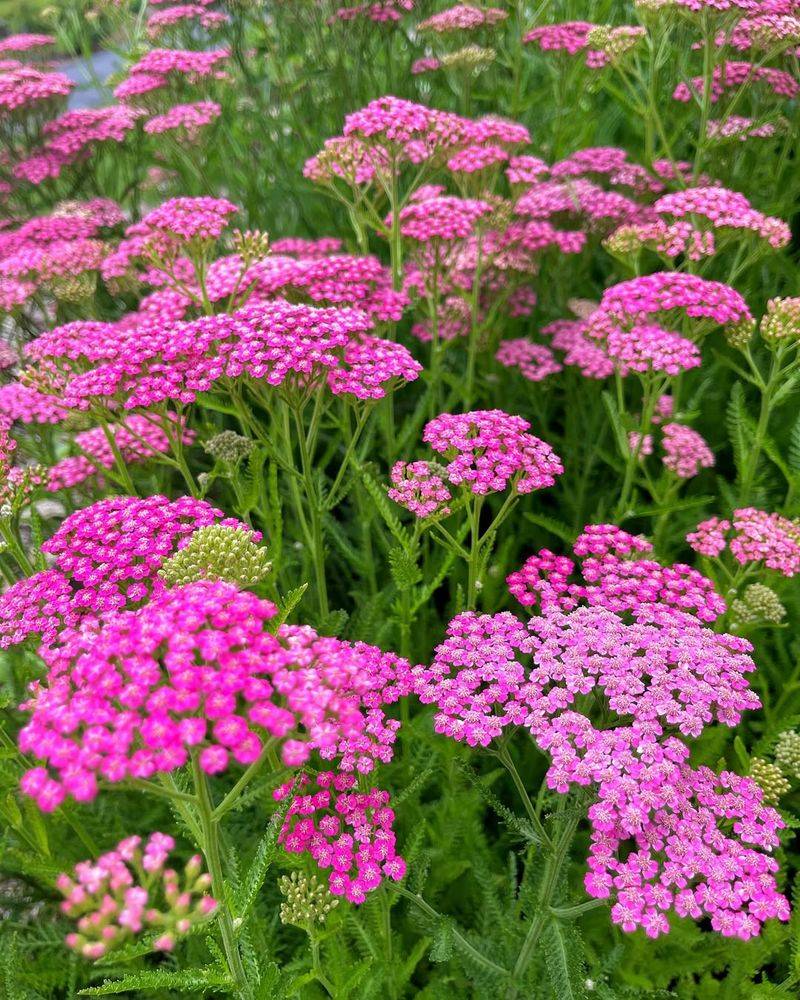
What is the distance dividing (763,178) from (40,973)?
18.7ft

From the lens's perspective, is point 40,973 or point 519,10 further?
point 519,10

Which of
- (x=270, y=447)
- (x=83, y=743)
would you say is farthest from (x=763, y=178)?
(x=83, y=743)

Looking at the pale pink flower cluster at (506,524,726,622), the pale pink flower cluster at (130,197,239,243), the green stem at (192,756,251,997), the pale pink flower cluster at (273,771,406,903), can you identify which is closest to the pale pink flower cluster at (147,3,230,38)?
the pale pink flower cluster at (130,197,239,243)

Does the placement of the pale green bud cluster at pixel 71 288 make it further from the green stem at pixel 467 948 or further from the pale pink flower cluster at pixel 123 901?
the green stem at pixel 467 948

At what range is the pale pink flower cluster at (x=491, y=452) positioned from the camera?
2.49 meters

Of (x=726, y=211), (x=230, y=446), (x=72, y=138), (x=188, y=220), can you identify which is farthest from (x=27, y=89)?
(x=726, y=211)

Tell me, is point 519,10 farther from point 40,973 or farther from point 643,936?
point 40,973

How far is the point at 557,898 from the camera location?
2354 millimetres

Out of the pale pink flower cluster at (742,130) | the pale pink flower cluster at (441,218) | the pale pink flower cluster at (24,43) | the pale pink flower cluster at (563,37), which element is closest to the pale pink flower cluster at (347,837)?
the pale pink flower cluster at (441,218)

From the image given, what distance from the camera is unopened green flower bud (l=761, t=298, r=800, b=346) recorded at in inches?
121

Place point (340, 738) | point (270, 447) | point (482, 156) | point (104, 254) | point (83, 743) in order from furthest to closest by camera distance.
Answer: point (104, 254)
point (482, 156)
point (270, 447)
point (340, 738)
point (83, 743)

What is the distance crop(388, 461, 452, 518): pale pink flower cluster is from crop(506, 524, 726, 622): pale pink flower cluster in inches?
14.3

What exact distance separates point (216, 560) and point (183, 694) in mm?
637

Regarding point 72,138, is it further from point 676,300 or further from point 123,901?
point 123,901
